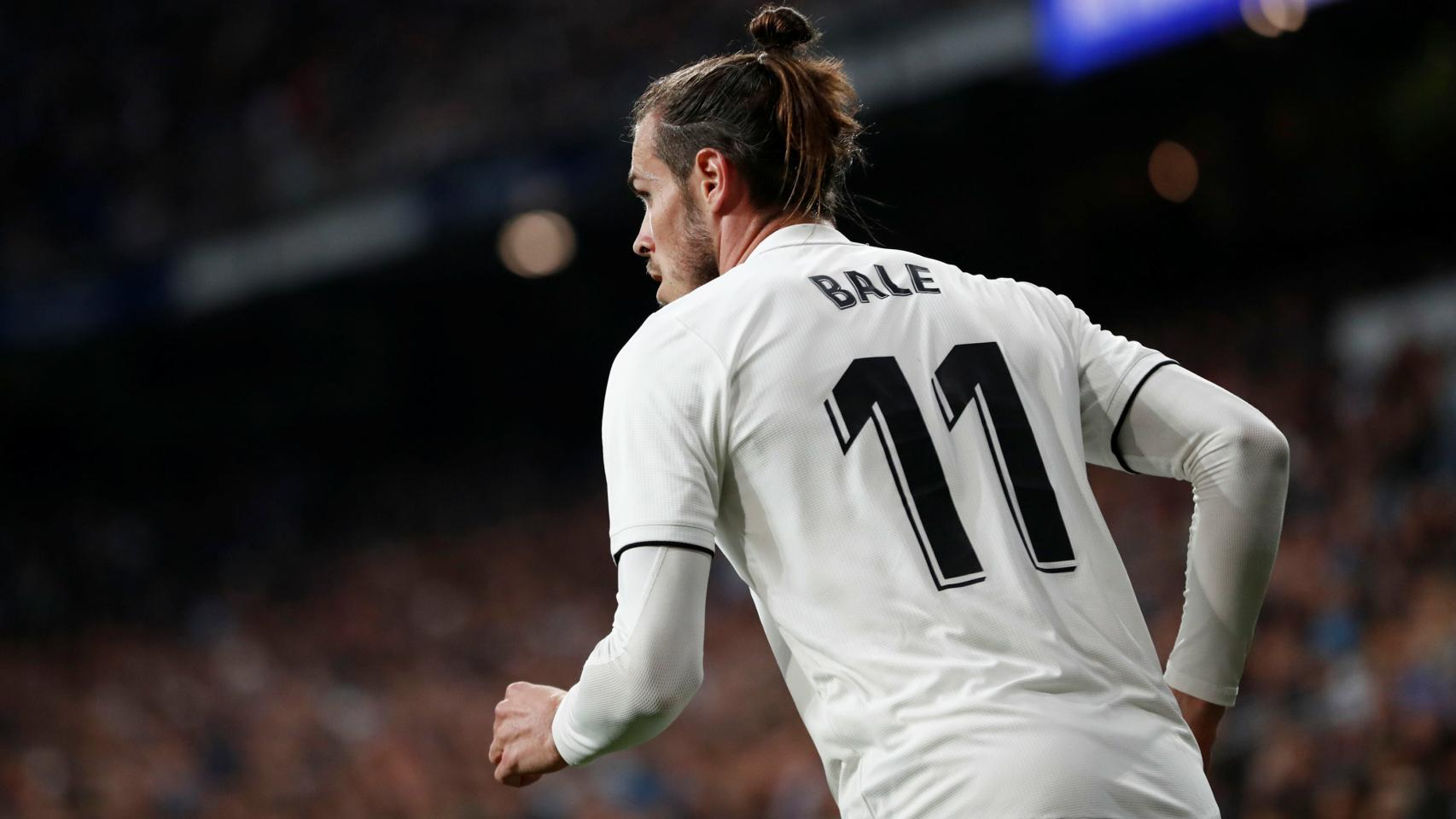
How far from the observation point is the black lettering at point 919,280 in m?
1.89

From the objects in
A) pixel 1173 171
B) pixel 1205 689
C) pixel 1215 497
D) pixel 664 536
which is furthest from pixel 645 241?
pixel 1173 171

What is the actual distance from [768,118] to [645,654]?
2.38 ft

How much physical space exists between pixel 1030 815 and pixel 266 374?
1672 cm

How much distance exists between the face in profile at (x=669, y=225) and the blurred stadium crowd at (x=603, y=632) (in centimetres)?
507

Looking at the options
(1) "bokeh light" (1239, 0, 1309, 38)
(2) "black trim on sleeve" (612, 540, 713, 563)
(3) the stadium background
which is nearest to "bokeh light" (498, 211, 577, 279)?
(3) the stadium background

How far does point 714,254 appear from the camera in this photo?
206 cm

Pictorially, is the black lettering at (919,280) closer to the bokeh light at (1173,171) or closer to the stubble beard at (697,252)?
the stubble beard at (697,252)

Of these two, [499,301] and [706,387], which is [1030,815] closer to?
[706,387]

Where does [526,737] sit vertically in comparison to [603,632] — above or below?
below

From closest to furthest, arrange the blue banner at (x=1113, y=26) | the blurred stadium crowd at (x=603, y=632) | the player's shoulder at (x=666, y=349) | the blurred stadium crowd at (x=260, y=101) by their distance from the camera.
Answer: the player's shoulder at (x=666, y=349)
the blurred stadium crowd at (x=603, y=632)
the blue banner at (x=1113, y=26)
the blurred stadium crowd at (x=260, y=101)

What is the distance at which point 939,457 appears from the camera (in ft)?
5.69

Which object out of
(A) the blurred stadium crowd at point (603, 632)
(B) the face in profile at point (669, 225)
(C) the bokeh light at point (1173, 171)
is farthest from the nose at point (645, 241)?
(C) the bokeh light at point (1173, 171)

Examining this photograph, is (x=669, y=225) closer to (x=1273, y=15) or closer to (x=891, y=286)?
(x=891, y=286)

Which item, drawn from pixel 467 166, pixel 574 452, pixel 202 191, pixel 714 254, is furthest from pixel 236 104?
pixel 714 254
